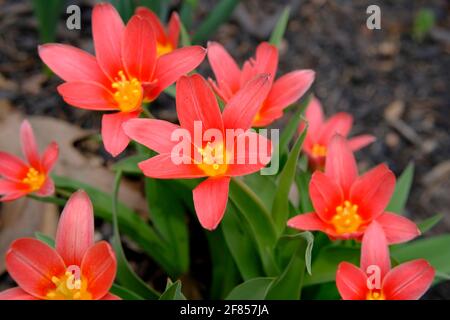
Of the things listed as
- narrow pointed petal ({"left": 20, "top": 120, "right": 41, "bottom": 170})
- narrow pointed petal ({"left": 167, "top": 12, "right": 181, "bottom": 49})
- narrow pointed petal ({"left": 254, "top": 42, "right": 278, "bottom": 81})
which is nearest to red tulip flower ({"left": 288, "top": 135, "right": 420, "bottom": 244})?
narrow pointed petal ({"left": 254, "top": 42, "right": 278, "bottom": 81})

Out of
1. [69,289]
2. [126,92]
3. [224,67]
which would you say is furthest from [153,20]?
[69,289]

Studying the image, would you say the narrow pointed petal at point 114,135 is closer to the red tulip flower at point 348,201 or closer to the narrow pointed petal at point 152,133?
the narrow pointed petal at point 152,133

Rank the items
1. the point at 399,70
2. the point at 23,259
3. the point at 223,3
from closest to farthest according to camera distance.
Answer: the point at 23,259
the point at 223,3
the point at 399,70

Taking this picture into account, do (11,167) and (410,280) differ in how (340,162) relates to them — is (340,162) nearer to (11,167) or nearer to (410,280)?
(410,280)

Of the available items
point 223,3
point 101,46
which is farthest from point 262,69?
point 223,3

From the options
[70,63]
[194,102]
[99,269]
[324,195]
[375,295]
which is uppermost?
[70,63]

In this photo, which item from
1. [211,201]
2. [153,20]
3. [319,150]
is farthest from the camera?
[319,150]

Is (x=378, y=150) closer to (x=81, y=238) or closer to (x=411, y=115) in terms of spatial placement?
(x=411, y=115)
